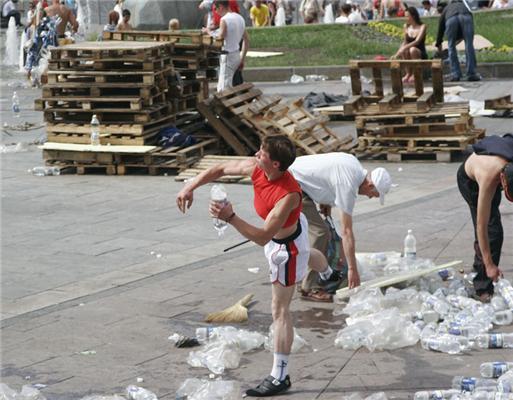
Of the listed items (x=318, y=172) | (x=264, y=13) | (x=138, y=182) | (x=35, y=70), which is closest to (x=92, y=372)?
Result: (x=318, y=172)

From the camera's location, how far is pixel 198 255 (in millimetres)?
10039

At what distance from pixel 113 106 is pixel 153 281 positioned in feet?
18.5

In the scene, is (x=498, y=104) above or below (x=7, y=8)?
below

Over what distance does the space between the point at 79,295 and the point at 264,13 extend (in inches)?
981

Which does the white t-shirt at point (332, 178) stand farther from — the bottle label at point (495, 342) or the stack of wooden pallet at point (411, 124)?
the stack of wooden pallet at point (411, 124)

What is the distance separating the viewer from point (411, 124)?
47.7 ft

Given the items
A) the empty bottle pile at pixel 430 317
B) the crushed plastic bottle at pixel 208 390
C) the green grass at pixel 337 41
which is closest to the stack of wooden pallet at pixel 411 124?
→ the empty bottle pile at pixel 430 317

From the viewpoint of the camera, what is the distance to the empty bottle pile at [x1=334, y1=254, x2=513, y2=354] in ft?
23.9

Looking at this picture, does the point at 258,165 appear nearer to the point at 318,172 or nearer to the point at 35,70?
the point at 318,172

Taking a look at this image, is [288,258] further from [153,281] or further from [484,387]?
[153,281]

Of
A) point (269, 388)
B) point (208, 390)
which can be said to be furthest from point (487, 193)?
point (208, 390)

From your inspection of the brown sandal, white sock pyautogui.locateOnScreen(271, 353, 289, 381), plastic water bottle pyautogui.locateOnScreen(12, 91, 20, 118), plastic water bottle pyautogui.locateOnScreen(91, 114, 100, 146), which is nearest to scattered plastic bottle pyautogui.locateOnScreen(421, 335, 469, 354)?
white sock pyautogui.locateOnScreen(271, 353, 289, 381)

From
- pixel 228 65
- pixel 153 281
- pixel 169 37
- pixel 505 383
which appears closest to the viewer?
pixel 505 383

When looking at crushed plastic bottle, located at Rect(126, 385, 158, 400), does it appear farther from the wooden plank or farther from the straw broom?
the wooden plank
